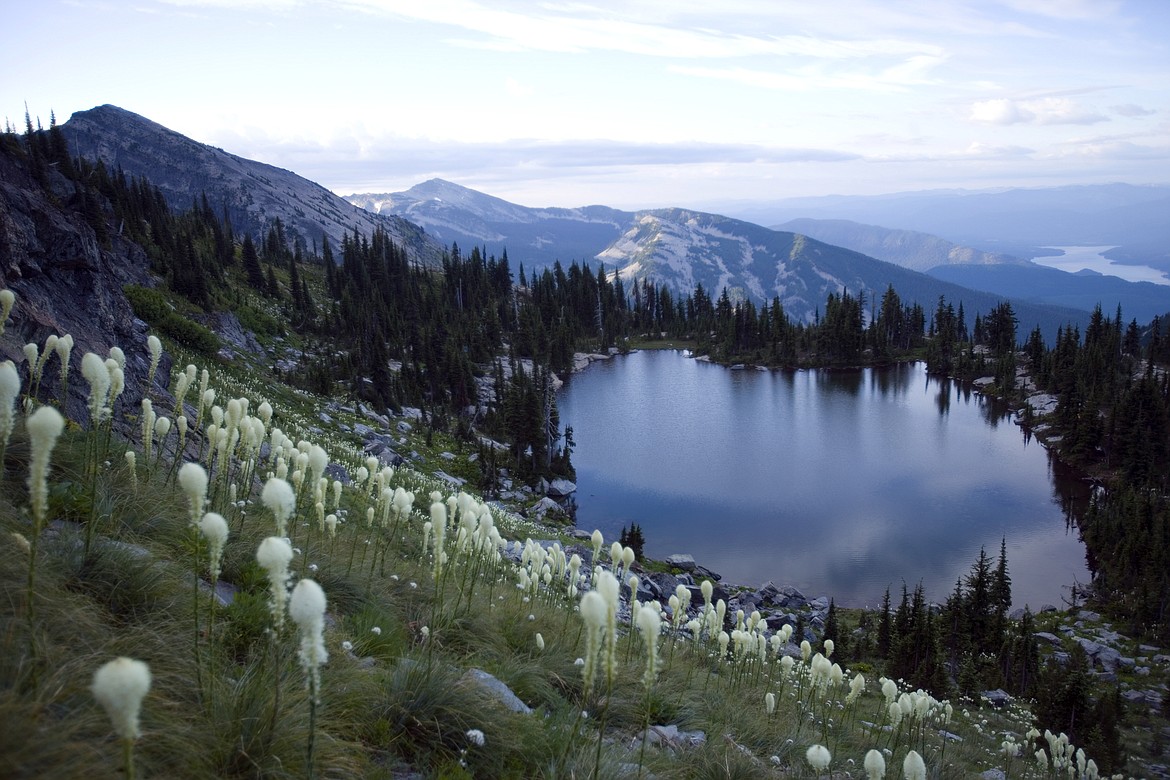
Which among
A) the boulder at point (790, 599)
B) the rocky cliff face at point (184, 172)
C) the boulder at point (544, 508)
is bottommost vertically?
the boulder at point (790, 599)

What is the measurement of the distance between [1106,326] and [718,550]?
277ft

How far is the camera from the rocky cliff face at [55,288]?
10.2 m

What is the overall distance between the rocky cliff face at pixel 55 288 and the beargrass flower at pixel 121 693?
9.09 meters

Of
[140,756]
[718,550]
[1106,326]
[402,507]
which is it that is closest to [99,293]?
[402,507]

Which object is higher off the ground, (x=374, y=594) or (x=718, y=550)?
(x=374, y=594)

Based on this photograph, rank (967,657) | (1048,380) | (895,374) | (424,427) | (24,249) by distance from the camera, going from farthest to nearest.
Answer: (895,374) → (1048,380) → (424,427) → (967,657) → (24,249)

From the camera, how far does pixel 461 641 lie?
691 cm

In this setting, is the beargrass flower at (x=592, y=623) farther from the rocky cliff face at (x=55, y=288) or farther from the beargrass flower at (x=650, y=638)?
the rocky cliff face at (x=55, y=288)

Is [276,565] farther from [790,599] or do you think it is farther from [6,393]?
[790,599]

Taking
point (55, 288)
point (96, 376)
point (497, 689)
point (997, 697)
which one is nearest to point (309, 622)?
point (96, 376)

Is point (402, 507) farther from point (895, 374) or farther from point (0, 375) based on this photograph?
point (895, 374)

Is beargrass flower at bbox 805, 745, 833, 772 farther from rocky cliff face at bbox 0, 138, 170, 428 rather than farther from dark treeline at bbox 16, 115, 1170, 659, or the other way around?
dark treeline at bbox 16, 115, 1170, 659

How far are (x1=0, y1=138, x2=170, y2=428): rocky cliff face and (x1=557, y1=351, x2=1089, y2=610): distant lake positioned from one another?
2704 cm

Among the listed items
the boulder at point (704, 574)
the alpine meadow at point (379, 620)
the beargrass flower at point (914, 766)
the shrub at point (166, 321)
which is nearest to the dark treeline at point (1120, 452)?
the alpine meadow at point (379, 620)
